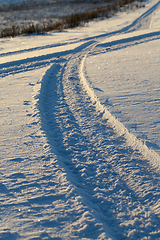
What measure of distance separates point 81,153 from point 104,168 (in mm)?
432

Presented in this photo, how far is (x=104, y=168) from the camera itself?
101 inches

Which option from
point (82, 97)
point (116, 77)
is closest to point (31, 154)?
point (82, 97)

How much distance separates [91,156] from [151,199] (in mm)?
950

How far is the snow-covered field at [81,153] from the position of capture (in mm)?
1935

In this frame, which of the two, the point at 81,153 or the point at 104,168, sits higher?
the point at 81,153

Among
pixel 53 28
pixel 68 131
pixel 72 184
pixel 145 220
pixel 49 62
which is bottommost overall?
pixel 145 220

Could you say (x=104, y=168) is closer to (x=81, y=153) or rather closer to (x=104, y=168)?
(x=104, y=168)

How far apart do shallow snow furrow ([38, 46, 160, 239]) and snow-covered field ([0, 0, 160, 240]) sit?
0.03 ft

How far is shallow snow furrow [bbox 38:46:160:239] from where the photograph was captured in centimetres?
198

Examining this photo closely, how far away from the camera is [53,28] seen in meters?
13.3

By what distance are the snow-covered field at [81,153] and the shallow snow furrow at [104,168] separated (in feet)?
0.03

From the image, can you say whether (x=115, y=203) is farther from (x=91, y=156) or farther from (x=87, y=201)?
(x=91, y=156)

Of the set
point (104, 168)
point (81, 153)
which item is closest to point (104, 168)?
point (104, 168)

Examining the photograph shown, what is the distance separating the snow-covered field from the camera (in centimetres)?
194
